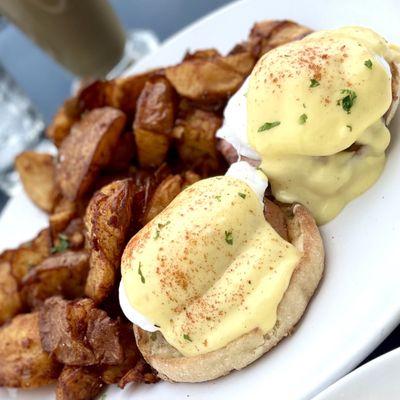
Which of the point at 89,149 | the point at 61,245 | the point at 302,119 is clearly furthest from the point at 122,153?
the point at 302,119

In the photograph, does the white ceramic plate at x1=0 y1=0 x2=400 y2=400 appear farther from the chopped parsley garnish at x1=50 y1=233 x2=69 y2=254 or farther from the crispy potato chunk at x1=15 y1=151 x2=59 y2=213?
the crispy potato chunk at x1=15 y1=151 x2=59 y2=213

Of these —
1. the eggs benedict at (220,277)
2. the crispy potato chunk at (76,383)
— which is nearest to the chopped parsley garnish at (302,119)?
the eggs benedict at (220,277)

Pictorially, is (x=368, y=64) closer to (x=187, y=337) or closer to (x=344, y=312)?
(x=344, y=312)

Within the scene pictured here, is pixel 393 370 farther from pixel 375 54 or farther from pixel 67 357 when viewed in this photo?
pixel 67 357

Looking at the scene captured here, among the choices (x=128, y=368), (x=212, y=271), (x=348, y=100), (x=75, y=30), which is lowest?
(x=128, y=368)

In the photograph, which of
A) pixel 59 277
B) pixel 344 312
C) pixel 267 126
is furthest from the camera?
pixel 59 277

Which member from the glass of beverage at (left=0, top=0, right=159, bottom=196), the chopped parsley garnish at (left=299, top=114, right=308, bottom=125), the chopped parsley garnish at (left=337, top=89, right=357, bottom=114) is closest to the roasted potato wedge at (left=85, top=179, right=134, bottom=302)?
the chopped parsley garnish at (left=299, top=114, right=308, bottom=125)
